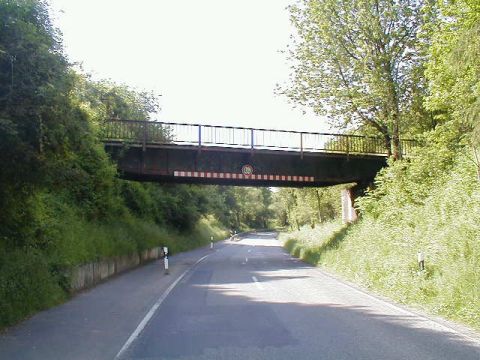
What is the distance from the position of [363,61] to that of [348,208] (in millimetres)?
11091

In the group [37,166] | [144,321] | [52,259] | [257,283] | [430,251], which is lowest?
[257,283]

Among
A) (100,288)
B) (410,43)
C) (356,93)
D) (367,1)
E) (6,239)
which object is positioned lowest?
(100,288)

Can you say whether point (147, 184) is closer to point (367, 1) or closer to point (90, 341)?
point (367, 1)

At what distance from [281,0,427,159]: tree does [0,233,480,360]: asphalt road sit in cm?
1210

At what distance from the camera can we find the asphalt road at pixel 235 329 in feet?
23.9

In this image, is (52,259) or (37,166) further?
(52,259)

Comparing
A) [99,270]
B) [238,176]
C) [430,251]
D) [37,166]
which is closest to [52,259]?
[37,166]

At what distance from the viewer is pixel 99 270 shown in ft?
58.0

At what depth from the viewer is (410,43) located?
24.2 m

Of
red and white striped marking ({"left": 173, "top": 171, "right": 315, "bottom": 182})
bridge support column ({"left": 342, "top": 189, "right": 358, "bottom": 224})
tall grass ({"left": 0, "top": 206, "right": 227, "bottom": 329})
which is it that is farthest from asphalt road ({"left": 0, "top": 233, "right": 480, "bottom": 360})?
bridge support column ({"left": 342, "top": 189, "right": 358, "bottom": 224})

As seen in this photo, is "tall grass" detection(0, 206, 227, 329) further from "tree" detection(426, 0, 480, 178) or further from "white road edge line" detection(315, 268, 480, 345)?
"tree" detection(426, 0, 480, 178)

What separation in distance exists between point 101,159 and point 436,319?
16.1 metres

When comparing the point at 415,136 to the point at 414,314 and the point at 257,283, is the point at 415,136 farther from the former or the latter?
the point at 414,314

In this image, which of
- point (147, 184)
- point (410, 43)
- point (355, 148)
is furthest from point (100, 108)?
point (410, 43)
